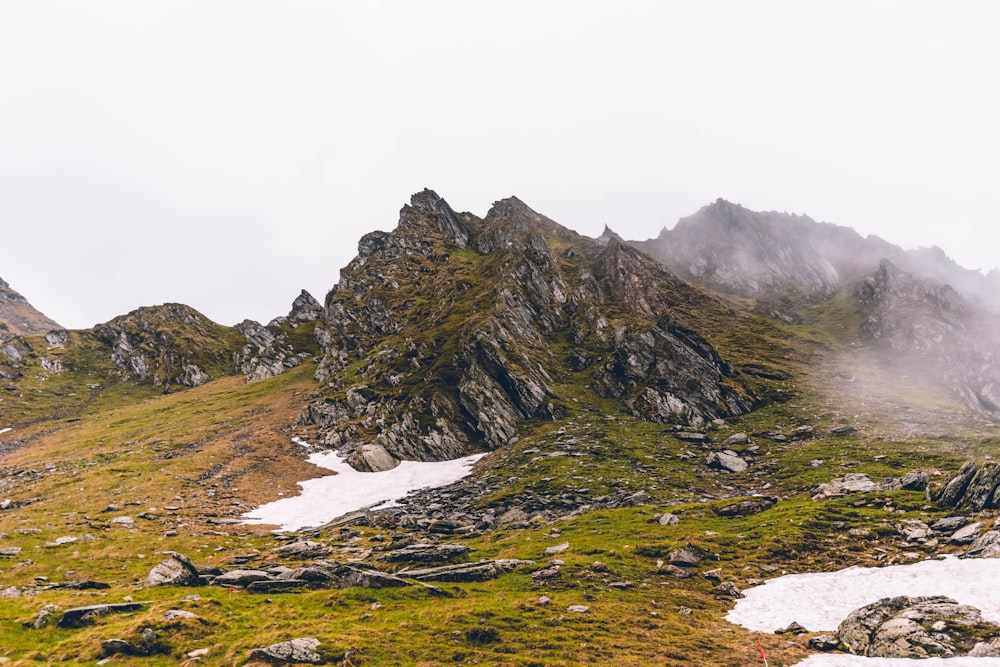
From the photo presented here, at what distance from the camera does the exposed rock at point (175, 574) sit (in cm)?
3281

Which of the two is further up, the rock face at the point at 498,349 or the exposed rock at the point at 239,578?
the rock face at the point at 498,349

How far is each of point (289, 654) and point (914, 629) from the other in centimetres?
3260

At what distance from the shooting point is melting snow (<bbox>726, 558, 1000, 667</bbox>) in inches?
1034

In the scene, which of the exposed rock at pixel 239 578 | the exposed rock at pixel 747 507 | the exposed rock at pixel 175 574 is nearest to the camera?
the exposed rock at pixel 175 574

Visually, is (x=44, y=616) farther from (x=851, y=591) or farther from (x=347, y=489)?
(x=851, y=591)

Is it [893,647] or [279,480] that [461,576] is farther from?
[279,480]

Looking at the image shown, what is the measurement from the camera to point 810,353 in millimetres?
124250

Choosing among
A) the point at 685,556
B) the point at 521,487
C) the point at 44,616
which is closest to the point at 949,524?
the point at 685,556

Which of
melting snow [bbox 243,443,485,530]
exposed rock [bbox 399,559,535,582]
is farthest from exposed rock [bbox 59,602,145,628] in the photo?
melting snow [bbox 243,443,485,530]

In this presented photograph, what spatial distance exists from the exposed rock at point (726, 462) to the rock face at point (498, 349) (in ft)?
57.5

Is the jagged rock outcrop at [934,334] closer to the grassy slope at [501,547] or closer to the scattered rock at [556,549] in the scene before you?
the grassy slope at [501,547]

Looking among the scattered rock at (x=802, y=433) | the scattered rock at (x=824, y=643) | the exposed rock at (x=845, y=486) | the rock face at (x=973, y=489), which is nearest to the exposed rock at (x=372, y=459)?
the exposed rock at (x=845, y=486)

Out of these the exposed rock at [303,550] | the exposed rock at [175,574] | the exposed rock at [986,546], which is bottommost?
the exposed rock at [986,546]

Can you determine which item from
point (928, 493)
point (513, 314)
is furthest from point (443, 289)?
point (928, 493)
